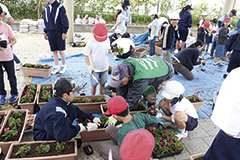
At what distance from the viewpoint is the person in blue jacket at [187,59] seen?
15.9ft

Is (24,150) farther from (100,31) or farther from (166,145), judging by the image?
(100,31)

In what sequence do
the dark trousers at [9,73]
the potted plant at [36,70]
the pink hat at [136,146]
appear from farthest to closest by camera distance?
the potted plant at [36,70] → the dark trousers at [9,73] → the pink hat at [136,146]

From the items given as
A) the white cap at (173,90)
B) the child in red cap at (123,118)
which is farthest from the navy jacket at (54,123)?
the white cap at (173,90)

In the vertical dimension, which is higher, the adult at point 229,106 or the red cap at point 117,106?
the adult at point 229,106

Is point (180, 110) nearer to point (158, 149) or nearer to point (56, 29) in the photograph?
point (158, 149)

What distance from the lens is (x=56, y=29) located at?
4336 millimetres

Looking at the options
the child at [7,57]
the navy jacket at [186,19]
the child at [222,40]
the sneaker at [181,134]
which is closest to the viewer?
the sneaker at [181,134]

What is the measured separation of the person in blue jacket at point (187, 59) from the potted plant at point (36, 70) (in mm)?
3554

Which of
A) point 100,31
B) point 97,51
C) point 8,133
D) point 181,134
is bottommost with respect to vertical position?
point 181,134

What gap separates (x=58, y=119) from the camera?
199cm

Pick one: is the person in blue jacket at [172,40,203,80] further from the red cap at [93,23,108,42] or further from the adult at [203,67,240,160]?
the adult at [203,67,240,160]

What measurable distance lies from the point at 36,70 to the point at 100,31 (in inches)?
89.2

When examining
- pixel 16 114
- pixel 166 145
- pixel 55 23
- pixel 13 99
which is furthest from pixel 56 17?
pixel 166 145

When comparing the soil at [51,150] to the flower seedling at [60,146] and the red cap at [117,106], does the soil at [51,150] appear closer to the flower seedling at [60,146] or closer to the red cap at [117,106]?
the flower seedling at [60,146]
